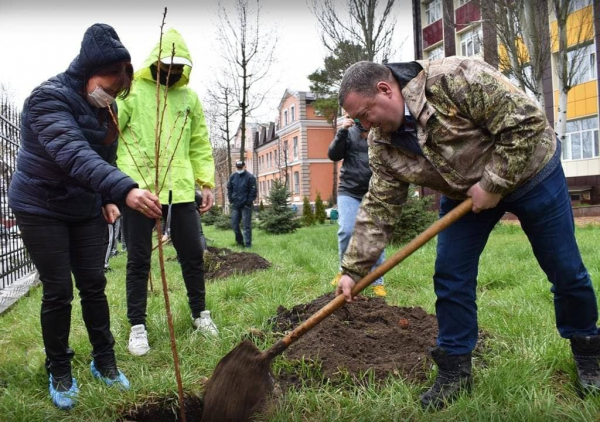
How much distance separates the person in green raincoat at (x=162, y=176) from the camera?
10.8 ft

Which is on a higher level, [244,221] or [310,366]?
[244,221]

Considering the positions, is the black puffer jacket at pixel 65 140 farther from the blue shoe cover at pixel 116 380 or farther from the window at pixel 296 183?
the window at pixel 296 183

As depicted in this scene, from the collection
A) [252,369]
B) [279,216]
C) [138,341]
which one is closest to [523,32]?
[279,216]

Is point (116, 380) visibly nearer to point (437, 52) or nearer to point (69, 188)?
point (69, 188)

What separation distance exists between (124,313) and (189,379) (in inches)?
71.7

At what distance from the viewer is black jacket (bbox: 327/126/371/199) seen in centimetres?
482

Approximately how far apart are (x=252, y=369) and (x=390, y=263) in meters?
0.87

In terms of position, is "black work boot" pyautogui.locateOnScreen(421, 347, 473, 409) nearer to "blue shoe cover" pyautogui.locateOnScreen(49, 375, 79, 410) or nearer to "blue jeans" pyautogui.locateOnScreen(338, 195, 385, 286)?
"blue shoe cover" pyautogui.locateOnScreen(49, 375, 79, 410)

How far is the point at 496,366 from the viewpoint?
2.61 metres

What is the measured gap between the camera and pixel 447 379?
2373 mm

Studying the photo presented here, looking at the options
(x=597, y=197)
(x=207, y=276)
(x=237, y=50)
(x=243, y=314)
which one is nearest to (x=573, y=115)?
(x=597, y=197)

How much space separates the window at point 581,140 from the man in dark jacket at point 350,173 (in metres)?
17.2

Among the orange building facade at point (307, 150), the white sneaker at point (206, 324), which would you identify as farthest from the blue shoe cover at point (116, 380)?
the orange building facade at point (307, 150)

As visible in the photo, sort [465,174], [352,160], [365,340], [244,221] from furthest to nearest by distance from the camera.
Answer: [244,221], [352,160], [365,340], [465,174]
